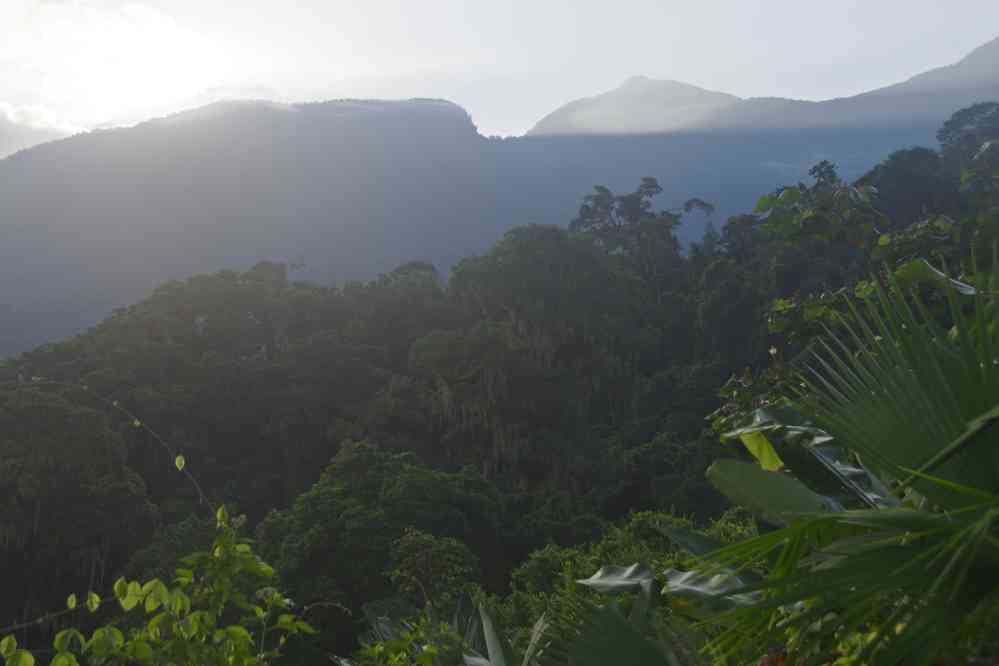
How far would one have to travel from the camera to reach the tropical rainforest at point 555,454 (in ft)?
4.81

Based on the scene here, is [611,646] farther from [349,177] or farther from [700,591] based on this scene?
[349,177]

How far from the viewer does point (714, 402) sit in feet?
88.1

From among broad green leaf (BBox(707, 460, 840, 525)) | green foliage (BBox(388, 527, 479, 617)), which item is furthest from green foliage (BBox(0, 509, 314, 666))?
green foliage (BBox(388, 527, 479, 617))

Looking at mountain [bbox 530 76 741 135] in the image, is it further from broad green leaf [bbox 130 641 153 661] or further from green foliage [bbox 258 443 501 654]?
broad green leaf [bbox 130 641 153 661]

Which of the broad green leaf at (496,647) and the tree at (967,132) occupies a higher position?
the broad green leaf at (496,647)

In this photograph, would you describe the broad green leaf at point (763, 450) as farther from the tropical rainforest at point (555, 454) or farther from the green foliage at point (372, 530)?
the green foliage at point (372, 530)

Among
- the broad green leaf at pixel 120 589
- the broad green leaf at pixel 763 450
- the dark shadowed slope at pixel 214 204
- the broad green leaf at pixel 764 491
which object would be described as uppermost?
the broad green leaf at pixel 764 491

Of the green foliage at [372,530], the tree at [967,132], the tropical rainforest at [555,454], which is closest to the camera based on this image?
the tropical rainforest at [555,454]

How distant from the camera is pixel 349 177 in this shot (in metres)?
127

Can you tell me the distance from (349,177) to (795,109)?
330 ft

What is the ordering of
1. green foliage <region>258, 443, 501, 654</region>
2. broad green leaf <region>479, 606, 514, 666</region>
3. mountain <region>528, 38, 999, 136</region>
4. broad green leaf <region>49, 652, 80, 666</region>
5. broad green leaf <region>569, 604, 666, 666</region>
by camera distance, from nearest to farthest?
broad green leaf <region>569, 604, 666, 666</region>
broad green leaf <region>49, 652, 80, 666</region>
broad green leaf <region>479, 606, 514, 666</region>
green foliage <region>258, 443, 501, 654</region>
mountain <region>528, 38, 999, 136</region>

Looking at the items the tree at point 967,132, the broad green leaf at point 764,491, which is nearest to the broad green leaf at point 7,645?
the broad green leaf at point 764,491

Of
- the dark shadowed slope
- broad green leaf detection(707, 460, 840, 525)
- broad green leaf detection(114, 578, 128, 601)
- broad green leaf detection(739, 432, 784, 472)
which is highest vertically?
broad green leaf detection(707, 460, 840, 525)

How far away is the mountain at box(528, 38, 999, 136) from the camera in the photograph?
16588cm
